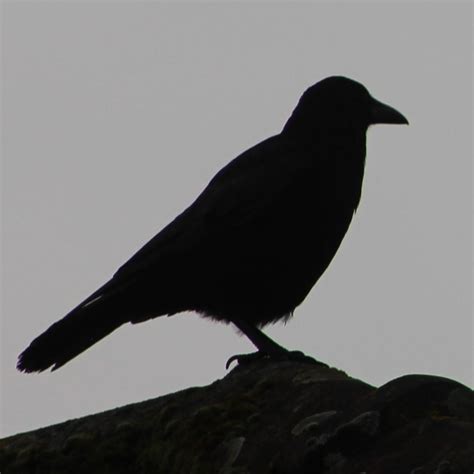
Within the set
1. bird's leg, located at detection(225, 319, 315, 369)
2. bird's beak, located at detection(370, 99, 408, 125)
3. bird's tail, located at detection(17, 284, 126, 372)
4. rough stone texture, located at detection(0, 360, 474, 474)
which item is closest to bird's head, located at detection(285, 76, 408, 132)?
bird's beak, located at detection(370, 99, 408, 125)

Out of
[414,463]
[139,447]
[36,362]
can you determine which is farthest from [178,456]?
[36,362]

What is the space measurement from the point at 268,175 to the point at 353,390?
3.10m

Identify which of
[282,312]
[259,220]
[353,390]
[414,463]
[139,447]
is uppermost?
[259,220]

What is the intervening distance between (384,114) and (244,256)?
5.22 ft

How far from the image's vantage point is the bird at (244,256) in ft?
18.4

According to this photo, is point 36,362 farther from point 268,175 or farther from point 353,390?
point 353,390

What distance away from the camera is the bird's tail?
209 inches

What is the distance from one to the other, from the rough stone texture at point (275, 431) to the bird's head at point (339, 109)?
273cm

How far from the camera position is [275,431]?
2908 millimetres

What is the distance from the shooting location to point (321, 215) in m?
5.71

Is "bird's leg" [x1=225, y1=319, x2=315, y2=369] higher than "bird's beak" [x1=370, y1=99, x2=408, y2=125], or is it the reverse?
"bird's beak" [x1=370, y1=99, x2=408, y2=125]

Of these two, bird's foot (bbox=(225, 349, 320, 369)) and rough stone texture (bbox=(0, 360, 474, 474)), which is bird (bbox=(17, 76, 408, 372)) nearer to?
bird's foot (bbox=(225, 349, 320, 369))

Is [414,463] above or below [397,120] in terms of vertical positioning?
below

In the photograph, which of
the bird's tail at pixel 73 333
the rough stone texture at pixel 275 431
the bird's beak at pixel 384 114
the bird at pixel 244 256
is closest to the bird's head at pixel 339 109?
the bird's beak at pixel 384 114
